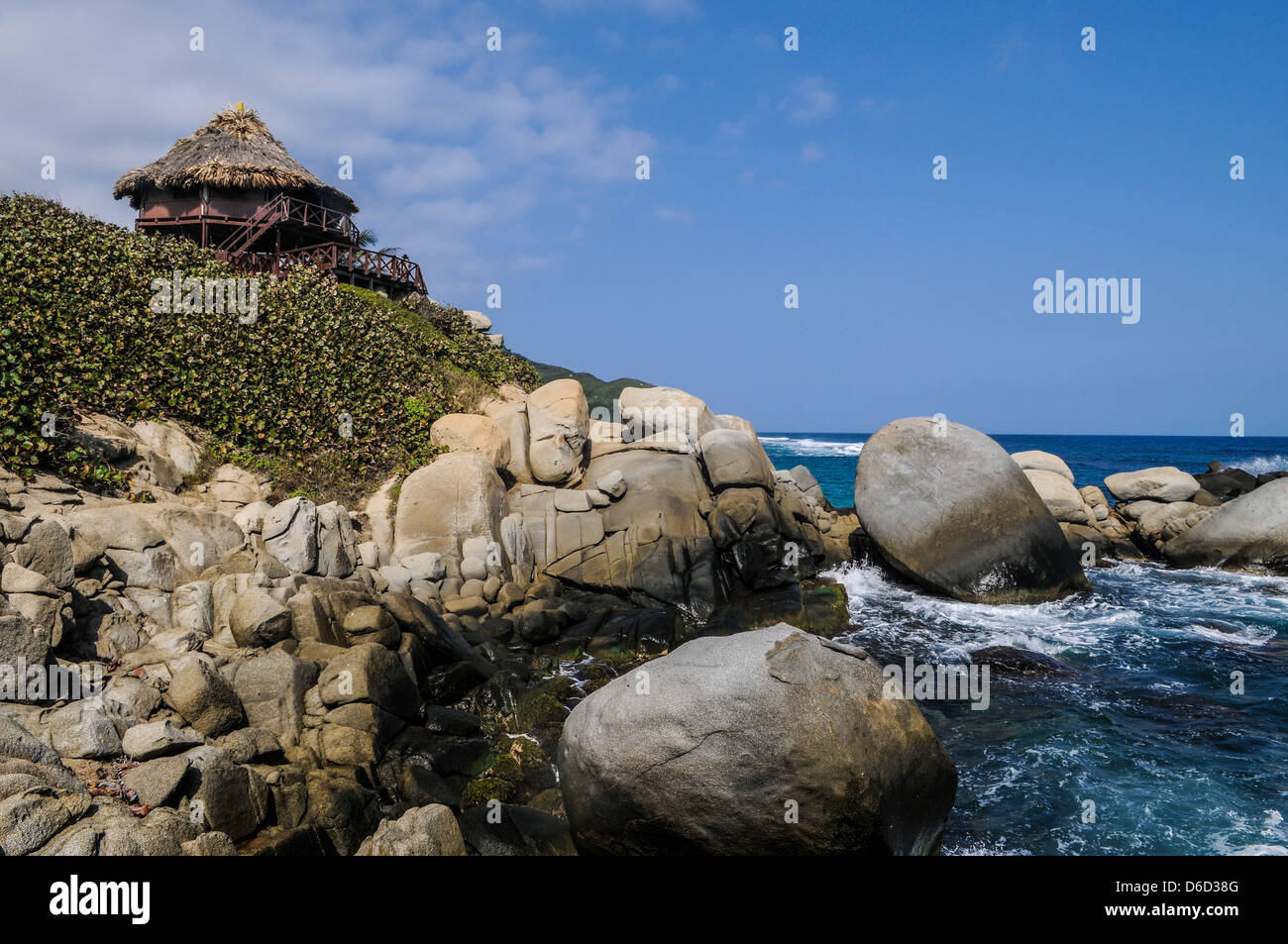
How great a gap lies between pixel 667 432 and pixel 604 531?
409 centimetres

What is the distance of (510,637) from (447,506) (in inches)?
130

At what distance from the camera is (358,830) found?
7.91m

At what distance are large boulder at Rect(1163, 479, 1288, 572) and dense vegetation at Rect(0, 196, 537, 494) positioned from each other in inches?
783

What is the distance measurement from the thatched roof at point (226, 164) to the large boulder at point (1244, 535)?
3242 centimetres

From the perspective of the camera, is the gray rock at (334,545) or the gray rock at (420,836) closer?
the gray rock at (420,836)

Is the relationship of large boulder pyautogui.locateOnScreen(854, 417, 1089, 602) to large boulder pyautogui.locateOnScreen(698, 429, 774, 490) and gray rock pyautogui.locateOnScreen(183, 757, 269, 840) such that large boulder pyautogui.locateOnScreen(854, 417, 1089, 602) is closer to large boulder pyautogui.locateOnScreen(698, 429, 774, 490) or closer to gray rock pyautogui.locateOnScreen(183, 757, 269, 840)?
large boulder pyautogui.locateOnScreen(698, 429, 774, 490)

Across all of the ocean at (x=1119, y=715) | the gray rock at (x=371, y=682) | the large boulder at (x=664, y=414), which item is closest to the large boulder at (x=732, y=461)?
the large boulder at (x=664, y=414)

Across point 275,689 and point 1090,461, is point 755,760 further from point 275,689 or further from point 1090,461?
point 1090,461

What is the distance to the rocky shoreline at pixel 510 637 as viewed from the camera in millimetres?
6617

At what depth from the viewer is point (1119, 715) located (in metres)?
11.4

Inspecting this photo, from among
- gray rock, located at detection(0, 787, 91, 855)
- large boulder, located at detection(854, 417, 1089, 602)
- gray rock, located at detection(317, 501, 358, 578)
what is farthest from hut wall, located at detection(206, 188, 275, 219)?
gray rock, located at detection(0, 787, 91, 855)

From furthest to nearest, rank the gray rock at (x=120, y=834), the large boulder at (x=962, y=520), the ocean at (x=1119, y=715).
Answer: the large boulder at (x=962, y=520) < the ocean at (x=1119, y=715) < the gray rock at (x=120, y=834)

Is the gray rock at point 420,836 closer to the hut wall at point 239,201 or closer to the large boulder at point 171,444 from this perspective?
the large boulder at point 171,444
